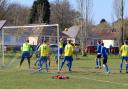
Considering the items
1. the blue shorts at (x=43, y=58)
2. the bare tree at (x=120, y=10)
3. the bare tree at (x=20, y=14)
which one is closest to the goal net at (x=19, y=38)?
the blue shorts at (x=43, y=58)

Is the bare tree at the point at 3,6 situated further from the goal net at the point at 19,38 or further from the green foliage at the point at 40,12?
the goal net at the point at 19,38

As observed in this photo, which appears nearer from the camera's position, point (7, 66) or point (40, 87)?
point (40, 87)

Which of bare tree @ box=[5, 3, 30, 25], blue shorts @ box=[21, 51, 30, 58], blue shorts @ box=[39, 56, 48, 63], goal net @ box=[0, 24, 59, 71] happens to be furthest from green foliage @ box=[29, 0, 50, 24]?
blue shorts @ box=[39, 56, 48, 63]

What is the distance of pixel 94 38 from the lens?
347 ft

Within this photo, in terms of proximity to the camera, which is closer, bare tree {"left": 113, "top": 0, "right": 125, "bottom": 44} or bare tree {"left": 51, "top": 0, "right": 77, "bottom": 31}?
bare tree {"left": 113, "top": 0, "right": 125, "bottom": 44}

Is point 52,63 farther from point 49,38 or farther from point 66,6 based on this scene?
point 66,6

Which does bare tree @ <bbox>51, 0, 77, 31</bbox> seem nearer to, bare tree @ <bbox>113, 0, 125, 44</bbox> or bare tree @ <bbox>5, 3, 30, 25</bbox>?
bare tree @ <bbox>5, 3, 30, 25</bbox>

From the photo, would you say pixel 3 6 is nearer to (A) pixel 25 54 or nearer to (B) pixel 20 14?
(B) pixel 20 14

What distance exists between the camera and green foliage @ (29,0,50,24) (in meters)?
94.5

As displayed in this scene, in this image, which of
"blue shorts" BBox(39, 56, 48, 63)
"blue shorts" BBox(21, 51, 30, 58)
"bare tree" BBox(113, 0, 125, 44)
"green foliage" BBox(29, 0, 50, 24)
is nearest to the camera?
"blue shorts" BBox(39, 56, 48, 63)

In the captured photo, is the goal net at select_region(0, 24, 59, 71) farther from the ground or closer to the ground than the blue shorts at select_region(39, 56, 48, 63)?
farther from the ground

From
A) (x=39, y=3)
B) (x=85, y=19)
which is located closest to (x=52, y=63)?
(x=85, y=19)

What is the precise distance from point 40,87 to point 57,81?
3.25 meters

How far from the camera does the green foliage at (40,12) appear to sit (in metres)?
94.5
